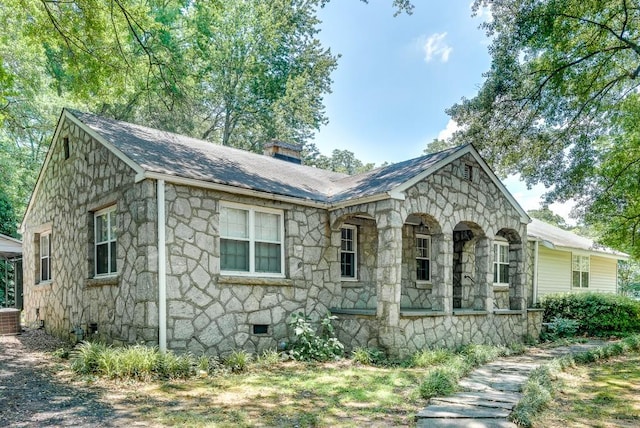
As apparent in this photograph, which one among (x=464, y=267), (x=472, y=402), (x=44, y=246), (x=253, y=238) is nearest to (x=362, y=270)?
(x=253, y=238)

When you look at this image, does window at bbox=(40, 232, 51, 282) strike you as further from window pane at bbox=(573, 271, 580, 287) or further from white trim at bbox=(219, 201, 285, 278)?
window pane at bbox=(573, 271, 580, 287)

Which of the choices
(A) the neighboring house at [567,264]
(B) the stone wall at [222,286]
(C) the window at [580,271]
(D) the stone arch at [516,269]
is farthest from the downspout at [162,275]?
(C) the window at [580,271]

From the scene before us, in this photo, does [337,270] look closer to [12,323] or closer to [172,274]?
[172,274]

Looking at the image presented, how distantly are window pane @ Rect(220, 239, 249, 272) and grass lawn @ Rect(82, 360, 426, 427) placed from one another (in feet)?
6.91

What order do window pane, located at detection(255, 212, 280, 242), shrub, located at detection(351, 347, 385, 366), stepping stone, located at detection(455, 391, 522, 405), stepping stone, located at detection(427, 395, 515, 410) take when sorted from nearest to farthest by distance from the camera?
1. stepping stone, located at detection(427, 395, 515, 410)
2. stepping stone, located at detection(455, 391, 522, 405)
3. shrub, located at detection(351, 347, 385, 366)
4. window pane, located at detection(255, 212, 280, 242)

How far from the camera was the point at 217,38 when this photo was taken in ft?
84.5

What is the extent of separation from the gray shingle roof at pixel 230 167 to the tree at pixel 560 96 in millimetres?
3185

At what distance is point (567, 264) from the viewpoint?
19609mm

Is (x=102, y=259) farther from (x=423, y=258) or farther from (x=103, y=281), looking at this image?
(x=423, y=258)

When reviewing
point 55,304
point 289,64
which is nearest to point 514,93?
point 55,304

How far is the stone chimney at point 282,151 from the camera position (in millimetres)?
15039

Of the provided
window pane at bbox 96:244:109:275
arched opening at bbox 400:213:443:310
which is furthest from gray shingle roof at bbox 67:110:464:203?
window pane at bbox 96:244:109:275

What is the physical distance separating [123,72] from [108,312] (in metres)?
5.63

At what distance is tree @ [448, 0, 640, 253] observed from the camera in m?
10.9
